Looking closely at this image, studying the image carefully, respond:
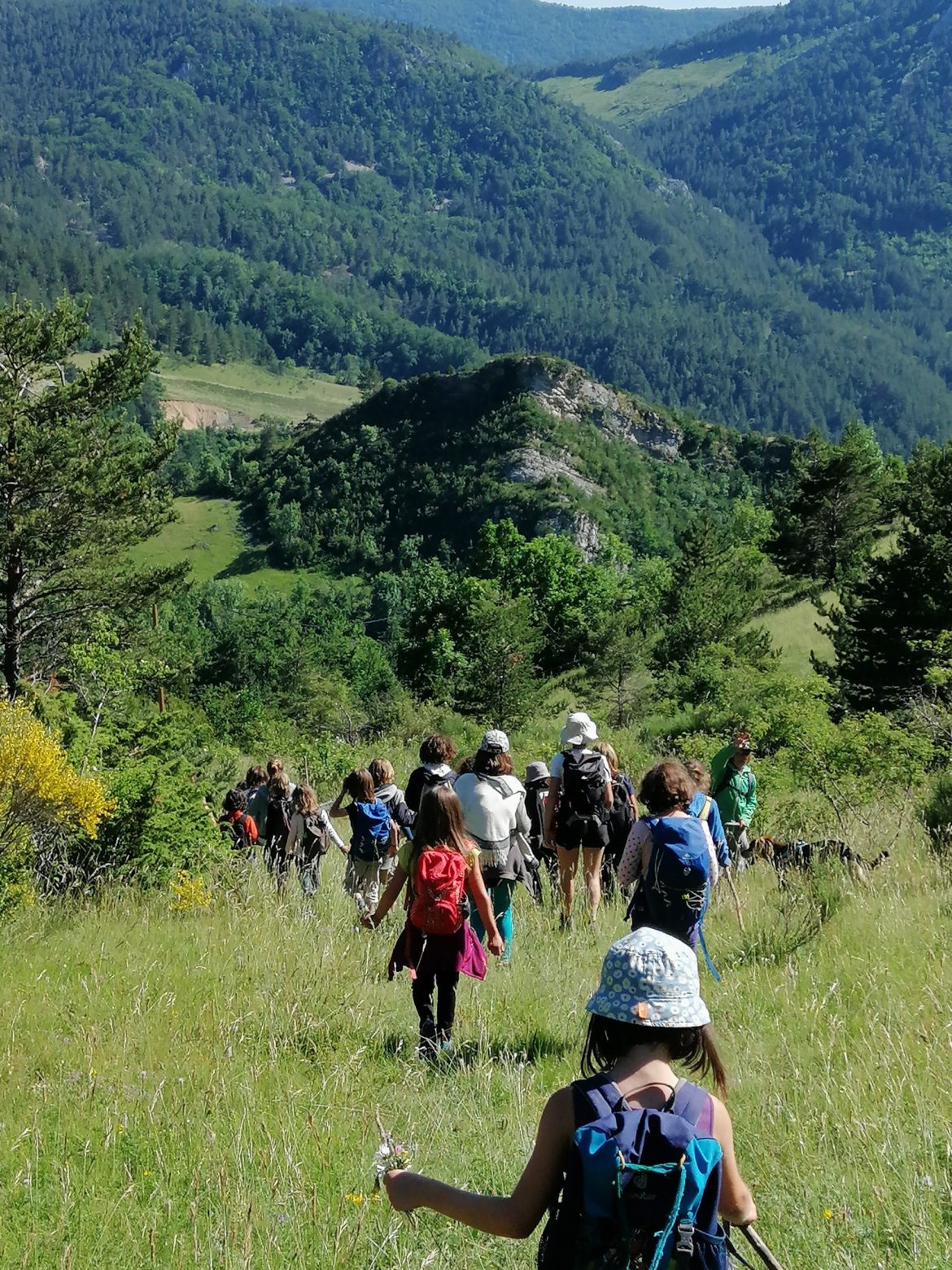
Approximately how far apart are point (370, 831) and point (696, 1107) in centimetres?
533

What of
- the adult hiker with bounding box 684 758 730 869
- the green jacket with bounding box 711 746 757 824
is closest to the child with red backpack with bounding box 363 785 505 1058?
the adult hiker with bounding box 684 758 730 869

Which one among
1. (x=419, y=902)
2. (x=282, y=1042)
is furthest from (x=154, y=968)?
(x=419, y=902)

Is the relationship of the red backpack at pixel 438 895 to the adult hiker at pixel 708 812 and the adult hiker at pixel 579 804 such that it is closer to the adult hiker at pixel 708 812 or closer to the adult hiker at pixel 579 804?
the adult hiker at pixel 708 812

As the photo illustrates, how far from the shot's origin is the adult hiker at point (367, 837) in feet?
24.1

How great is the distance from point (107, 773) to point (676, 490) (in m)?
94.6

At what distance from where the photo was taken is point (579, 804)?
24.1 ft

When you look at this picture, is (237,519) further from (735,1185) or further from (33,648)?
(735,1185)

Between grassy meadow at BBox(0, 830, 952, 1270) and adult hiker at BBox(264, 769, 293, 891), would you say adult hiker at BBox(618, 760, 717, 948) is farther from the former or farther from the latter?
adult hiker at BBox(264, 769, 293, 891)

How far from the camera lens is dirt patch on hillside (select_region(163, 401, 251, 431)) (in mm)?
168875

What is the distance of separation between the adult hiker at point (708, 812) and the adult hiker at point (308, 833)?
9.49ft

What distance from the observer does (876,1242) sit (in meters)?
2.96

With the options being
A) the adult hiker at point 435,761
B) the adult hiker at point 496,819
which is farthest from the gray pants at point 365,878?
the adult hiker at point 496,819

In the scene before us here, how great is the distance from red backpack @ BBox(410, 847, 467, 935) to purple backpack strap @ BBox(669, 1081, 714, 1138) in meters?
2.65

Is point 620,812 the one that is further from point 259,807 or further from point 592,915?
point 259,807
